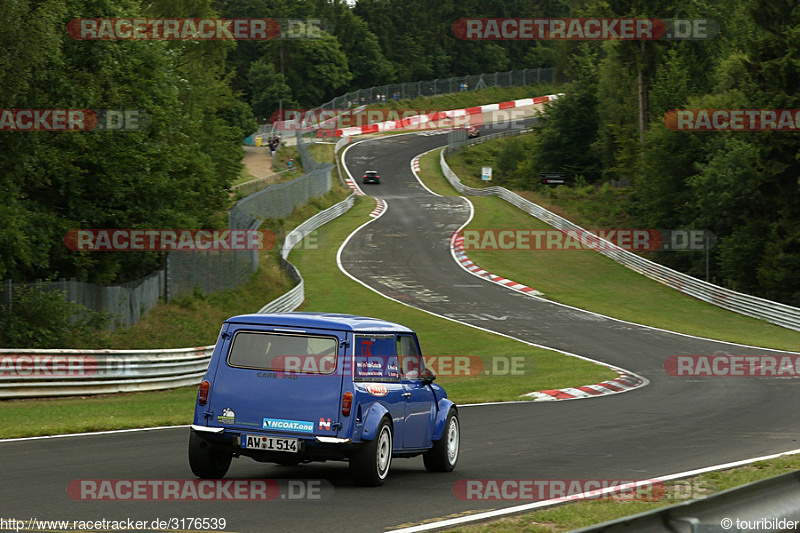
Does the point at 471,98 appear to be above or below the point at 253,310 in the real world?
above

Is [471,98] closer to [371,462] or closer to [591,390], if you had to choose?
[591,390]

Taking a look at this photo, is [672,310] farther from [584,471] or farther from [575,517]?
[575,517]

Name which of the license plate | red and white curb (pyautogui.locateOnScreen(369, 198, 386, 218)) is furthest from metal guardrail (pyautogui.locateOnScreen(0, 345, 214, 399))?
red and white curb (pyautogui.locateOnScreen(369, 198, 386, 218))

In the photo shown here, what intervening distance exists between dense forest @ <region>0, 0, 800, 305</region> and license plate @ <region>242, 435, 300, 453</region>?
581 inches

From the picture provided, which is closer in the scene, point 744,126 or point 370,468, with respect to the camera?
point 370,468

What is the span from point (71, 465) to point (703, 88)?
6900 cm

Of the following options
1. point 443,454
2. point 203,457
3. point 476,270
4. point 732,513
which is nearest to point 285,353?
point 203,457

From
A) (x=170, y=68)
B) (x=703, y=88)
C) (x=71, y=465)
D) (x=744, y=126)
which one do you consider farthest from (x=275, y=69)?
(x=71, y=465)

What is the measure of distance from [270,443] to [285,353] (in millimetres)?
945

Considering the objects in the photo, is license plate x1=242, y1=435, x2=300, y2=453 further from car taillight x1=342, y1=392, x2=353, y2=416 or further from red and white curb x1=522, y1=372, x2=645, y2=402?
red and white curb x1=522, y1=372, x2=645, y2=402

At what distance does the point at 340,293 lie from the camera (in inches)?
1684

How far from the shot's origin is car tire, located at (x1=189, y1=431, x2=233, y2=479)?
384 inches

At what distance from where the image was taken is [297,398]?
9719 mm

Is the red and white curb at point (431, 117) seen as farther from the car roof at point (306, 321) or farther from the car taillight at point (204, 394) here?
the car taillight at point (204, 394)
